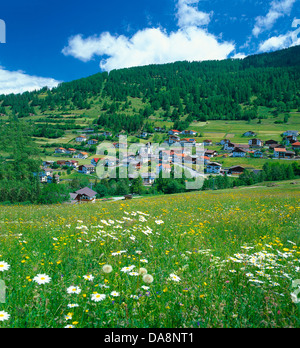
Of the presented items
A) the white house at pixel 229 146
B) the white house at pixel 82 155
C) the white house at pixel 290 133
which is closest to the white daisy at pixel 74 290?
the white house at pixel 229 146

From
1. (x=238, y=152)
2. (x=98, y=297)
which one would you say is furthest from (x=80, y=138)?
(x=98, y=297)

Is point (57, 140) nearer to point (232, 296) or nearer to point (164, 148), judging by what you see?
point (164, 148)

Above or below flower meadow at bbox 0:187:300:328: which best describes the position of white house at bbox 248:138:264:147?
above

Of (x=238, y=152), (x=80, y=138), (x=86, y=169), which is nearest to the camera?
(x=238, y=152)

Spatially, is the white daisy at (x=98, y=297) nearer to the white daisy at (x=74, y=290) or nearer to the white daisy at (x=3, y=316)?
the white daisy at (x=74, y=290)

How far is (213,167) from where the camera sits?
10038 centimetres

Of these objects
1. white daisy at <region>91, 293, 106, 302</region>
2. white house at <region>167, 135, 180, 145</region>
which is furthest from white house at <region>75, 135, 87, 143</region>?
white daisy at <region>91, 293, 106, 302</region>

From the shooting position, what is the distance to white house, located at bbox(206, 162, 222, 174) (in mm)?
98375

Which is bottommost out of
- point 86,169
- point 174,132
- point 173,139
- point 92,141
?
point 86,169

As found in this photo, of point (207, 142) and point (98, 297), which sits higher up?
Answer: point (207, 142)

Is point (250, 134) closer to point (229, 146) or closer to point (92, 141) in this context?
point (229, 146)

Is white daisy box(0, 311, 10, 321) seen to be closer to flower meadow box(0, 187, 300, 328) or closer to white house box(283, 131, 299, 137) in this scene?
flower meadow box(0, 187, 300, 328)

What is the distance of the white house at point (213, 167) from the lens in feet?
323

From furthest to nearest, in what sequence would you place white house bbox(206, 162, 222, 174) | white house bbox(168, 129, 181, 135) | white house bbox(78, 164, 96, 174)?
white house bbox(168, 129, 181, 135), white house bbox(78, 164, 96, 174), white house bbox(206, 162, 222, 174)
